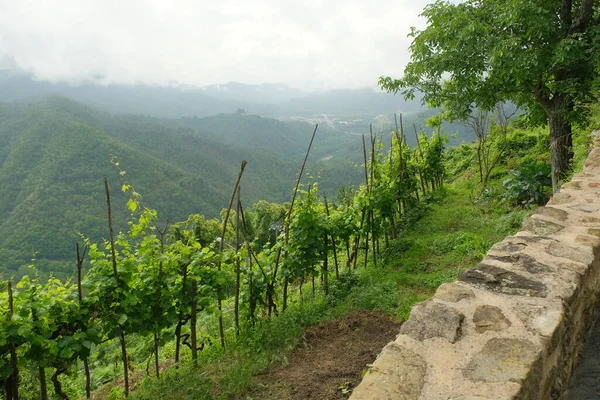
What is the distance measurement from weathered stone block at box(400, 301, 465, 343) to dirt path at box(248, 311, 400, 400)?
128 centimetres

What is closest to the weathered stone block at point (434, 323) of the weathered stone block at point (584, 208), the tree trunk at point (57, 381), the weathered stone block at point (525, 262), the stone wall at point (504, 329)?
the stone wall at point (504, 329)

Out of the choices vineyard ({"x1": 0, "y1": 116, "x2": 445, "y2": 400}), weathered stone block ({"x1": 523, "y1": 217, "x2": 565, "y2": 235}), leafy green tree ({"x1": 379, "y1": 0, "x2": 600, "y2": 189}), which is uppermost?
leafy green tree ({"x1": 379, "y1": 0, "x2": 600, "y2": 189})

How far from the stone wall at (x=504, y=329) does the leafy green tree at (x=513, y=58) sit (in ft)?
17.1

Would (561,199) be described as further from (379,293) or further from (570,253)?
(379,293)

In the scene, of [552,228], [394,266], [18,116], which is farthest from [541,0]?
[18,116]

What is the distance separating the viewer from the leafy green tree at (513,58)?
697cm

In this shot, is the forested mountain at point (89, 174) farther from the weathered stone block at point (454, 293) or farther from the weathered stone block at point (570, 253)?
the weathered stone block at point (454, 293)

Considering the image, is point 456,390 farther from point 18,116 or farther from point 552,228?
point 18,116

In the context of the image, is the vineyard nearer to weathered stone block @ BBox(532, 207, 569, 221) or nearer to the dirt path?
the dirt path

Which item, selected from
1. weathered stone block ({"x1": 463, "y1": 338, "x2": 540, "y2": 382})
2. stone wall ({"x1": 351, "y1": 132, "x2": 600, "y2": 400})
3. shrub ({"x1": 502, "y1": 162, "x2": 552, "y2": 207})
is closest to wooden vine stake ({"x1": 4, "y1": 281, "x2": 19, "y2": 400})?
stone wall ({"x1": 351, "y1": 132, "x2": 600, "y2": 400})

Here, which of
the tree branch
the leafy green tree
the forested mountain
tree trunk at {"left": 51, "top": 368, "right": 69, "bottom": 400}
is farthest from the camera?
the forested mountain

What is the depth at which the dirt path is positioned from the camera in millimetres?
3322

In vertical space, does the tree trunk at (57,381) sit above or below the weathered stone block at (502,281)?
below

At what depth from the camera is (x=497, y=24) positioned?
7.63 meters
